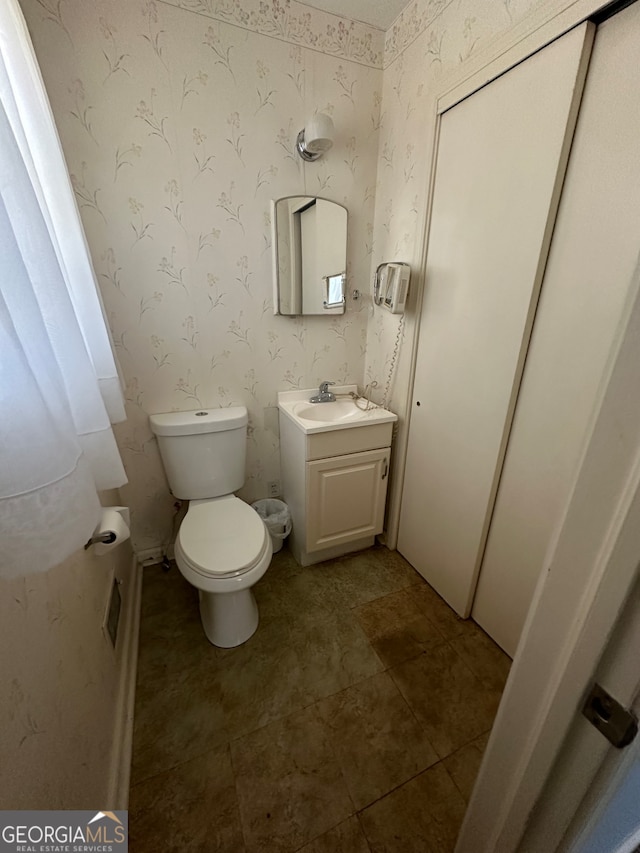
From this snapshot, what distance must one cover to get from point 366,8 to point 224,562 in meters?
2.28

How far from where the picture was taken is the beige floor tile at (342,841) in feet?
2.82

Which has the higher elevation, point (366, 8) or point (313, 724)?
point (366, 8)

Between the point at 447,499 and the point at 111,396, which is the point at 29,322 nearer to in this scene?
the point at 111,396

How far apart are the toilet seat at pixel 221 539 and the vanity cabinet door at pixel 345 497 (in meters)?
0.34

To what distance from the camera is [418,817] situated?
92cm

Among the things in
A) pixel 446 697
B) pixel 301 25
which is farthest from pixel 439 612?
pixel 301 25

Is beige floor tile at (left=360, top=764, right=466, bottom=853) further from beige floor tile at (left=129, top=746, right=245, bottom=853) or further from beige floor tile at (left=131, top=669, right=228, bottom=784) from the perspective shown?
beige floor tile at (left=131, top=669, right=228, bottom=784)

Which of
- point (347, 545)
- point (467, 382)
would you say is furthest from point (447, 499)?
point (347, 545)

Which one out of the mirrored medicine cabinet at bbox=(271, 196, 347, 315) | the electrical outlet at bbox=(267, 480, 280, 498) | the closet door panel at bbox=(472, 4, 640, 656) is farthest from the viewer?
the electrical outlet at bbox=(267, 480, 280, 498)

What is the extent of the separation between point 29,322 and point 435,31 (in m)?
1.76

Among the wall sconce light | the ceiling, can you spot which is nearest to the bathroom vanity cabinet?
the wall sconce light

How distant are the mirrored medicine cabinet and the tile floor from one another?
144 cm

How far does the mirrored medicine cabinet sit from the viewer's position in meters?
1.55

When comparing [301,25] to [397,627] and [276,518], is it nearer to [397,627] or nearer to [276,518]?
[276,518]
